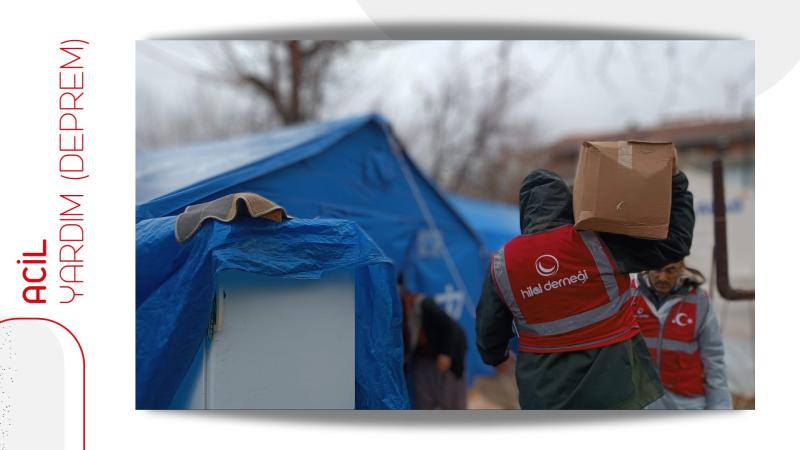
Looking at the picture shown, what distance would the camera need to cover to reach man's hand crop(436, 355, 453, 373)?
372cm

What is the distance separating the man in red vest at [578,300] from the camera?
235 centimetres

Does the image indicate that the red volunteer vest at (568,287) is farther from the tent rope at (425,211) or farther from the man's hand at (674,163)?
the tent rope at (425,211)

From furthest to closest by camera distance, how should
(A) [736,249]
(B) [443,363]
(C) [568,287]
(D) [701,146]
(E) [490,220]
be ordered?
(D) [701,146], (E) [490,220], (A) [736,249], (B) [443,363], (C) [568,287]

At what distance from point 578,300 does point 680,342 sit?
2.89ft

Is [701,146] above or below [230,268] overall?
above

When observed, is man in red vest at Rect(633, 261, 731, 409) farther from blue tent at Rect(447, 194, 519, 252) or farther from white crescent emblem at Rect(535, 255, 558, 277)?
blue tent at Rect(447, 194, 519, 252)

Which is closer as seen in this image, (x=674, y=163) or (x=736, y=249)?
(x=674, y=163)

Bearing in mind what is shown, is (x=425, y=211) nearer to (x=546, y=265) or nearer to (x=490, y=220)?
(x=490, y=220)

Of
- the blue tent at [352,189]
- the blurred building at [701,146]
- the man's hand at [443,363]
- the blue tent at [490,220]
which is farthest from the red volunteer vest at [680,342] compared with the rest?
the blue tent at [490,220]

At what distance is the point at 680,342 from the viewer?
2.93 m

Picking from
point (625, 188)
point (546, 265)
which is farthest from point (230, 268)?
point (625, 188)

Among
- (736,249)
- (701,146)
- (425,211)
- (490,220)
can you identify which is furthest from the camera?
(701,146)

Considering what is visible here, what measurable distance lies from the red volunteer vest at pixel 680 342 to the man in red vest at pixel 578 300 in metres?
0.55

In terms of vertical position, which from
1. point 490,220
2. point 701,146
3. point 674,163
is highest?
point 701,146
